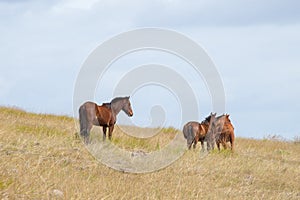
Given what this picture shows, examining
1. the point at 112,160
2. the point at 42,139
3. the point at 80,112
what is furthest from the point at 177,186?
the point at 80,112

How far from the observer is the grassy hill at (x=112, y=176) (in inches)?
256

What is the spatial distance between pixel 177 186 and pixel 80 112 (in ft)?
22.5

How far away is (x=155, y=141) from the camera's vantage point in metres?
15.3

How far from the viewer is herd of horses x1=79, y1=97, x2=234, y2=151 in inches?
579

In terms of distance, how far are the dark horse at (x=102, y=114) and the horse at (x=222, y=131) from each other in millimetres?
2784

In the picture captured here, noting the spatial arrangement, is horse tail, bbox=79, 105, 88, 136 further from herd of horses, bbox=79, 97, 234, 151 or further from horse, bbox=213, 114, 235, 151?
horse, bbox=213, 114, 235, 151

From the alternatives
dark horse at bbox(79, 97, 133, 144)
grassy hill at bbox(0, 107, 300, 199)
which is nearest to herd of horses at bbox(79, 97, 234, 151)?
dark horse at bbox(79, 97, 133, 144)

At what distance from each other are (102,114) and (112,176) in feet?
23.9

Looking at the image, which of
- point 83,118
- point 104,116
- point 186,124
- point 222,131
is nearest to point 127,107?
point 104,116

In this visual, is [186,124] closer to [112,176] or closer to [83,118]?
[83,118]

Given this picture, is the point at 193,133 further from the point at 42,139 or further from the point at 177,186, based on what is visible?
the point at 177,186

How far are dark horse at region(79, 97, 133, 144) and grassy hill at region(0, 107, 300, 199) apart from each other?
1.23 m

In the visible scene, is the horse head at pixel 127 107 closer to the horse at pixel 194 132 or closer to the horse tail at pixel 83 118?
the horse at pixel 194 132

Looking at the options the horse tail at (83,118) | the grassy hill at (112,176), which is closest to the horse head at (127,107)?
the horse tail at (83,118)
